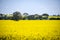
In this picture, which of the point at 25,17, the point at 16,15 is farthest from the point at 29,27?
the point at 16,15

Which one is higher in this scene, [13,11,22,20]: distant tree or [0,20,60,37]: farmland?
[13,11,22,20]: distant tree

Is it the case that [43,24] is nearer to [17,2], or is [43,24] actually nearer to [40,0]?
[40,0]

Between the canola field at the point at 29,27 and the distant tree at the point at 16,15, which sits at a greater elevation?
the distant tree at the point at 16,15

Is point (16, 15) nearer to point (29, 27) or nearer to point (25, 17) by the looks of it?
point (25, 17)

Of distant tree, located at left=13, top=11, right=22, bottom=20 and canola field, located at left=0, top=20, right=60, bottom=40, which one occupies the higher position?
distant tree, located at left=13, top=11, right=22, bottom=20

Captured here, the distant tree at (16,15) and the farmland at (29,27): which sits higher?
the distant tree at (16,15)

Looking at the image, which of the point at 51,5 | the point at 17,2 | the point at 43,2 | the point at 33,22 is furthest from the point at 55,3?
the point at 17,2
